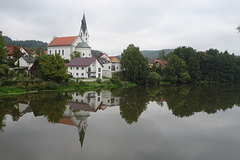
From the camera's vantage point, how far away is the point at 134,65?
52.5 meters

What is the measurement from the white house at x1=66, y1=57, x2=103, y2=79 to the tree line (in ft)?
32.2

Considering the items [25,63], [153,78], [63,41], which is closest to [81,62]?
[25,63]

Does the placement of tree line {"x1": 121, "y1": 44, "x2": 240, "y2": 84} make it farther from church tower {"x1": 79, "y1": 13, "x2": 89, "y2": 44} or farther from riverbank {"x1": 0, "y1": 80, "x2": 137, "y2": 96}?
church tower {"x1": 79, "y1": 13, "x2": 89, "y2": 44}

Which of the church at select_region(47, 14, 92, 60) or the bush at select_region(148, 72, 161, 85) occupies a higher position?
the church at select_region(47, 14, 92, 60)

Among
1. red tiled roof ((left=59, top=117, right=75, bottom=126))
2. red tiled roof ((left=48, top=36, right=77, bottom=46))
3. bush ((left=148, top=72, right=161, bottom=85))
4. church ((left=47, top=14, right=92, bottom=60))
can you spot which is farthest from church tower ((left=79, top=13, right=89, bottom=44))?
red tiled roof ((left=59, top=117, right=75, bottom=126))

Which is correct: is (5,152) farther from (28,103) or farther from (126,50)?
(126,50)

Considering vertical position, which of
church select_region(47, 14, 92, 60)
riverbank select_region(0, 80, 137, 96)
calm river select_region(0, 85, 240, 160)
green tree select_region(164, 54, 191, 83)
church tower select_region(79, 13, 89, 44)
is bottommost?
calm river select_region(0, 85, 240, 160)

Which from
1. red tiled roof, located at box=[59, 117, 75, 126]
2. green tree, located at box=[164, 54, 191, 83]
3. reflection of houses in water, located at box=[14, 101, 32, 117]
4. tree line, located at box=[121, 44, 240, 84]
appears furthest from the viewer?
green tree, located at box=[164, 54, 191, 83]

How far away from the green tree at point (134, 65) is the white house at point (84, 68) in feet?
30.2

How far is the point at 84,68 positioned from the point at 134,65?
1476cm

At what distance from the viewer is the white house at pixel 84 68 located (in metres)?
46.5

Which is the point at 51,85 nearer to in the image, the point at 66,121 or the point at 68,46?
the point at 66,121

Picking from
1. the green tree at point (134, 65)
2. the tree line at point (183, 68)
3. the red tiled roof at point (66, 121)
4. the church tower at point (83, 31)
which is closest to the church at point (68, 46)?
the church tower at point (83, 31)

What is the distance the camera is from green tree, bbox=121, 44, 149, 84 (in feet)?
172
